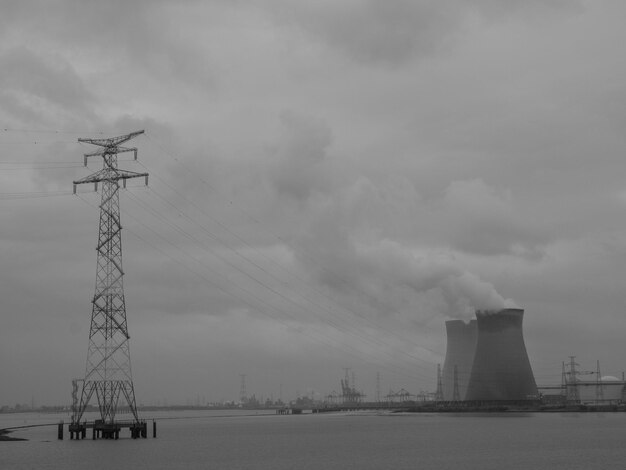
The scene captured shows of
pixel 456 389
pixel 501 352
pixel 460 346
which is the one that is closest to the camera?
pixel 501 352

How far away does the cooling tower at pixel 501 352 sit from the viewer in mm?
98938

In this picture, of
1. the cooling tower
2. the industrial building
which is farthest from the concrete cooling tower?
the cooling tower

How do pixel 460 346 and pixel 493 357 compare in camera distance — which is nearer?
pixel 493 357

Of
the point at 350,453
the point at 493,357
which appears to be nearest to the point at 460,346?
the point at 493,357

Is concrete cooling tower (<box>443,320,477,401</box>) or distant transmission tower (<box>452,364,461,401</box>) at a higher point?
concrete cooling tower (<box>443,320,477,401</box>)

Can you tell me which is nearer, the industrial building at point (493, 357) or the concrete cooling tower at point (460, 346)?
the industrial building at point (493, 357)

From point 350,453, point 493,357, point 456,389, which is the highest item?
point 493,357

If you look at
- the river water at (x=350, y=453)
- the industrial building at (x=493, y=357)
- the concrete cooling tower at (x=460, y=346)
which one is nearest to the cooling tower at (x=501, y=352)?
the industrial building at (x=493, y=357)

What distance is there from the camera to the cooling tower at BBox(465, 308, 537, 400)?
98.9 meters

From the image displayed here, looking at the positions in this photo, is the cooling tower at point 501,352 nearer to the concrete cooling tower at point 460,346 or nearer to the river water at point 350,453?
the concrete cooling tower at point 460,346

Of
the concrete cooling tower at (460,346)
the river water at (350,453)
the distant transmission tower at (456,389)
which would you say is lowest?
the river water at (350,453)

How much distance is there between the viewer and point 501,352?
99500 millimetres

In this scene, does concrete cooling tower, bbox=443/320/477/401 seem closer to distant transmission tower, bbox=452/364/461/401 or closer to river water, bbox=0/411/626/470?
distant transmission tower, bbox=452/364/461/401

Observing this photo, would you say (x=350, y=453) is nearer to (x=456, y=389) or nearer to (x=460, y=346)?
(x=460, y=346)
